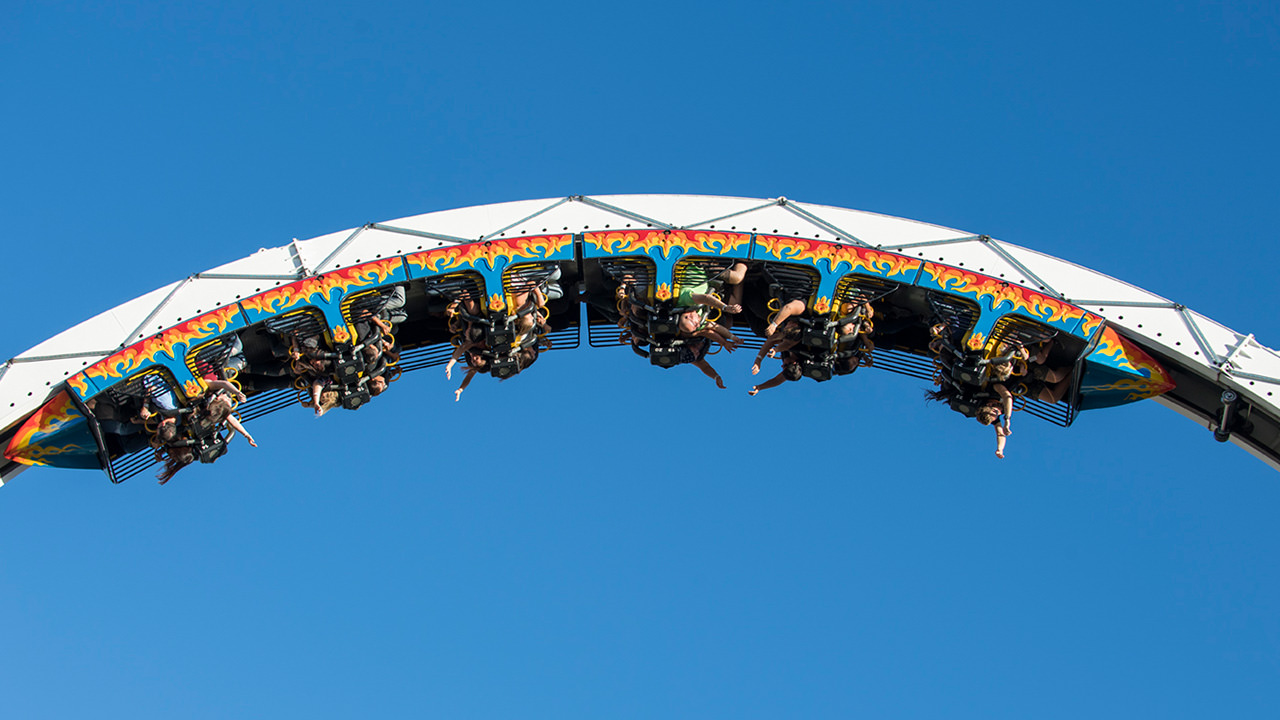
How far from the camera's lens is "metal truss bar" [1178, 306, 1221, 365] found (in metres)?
31.4

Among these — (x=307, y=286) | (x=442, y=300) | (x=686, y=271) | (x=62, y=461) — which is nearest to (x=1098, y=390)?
(x=686, y=271)

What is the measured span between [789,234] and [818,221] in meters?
0.71

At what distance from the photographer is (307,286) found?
102 ft

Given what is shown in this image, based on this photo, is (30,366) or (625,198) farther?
(625,198)

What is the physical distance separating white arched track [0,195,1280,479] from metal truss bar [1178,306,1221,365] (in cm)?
2

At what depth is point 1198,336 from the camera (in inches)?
1248

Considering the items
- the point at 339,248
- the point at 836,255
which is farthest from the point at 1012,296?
the point at 339,248

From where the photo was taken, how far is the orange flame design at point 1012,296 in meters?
31.8

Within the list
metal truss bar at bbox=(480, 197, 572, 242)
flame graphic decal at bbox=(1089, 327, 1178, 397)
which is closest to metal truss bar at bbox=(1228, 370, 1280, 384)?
flame graphic decal at bbox=(1089, 327, 1178, 397)

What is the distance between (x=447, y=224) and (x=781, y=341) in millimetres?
6657

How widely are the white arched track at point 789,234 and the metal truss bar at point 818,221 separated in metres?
0.02

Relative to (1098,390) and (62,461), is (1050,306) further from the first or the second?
(62,461)

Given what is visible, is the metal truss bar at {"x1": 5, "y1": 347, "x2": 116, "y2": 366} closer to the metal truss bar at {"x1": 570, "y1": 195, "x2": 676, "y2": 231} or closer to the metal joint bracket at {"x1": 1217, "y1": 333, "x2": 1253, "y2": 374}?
the metal truss bar at {"x1": 570, "y1": 195, "x2": 676, "y2": 231}

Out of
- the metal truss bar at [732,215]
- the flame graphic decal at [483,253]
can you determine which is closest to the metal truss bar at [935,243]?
the metal truss bar at [732,215]
